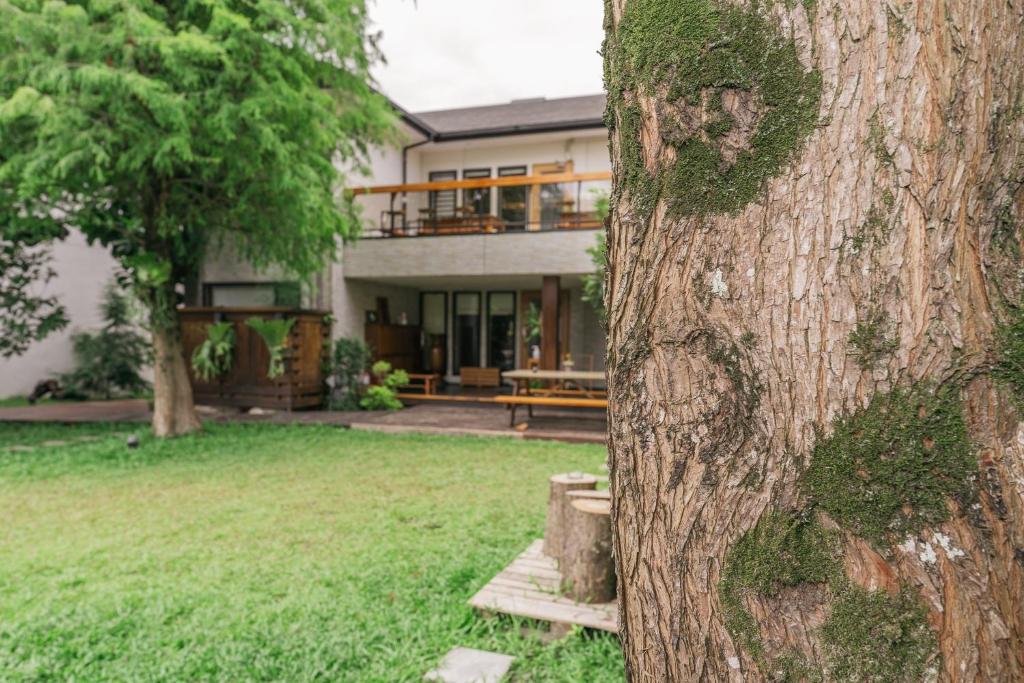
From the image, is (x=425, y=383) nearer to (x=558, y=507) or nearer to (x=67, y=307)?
(x=67, y=307)

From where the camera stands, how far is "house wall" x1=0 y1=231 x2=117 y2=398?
51.6ft

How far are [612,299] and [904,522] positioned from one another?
0.65 metres

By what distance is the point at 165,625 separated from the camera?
3.63 meters

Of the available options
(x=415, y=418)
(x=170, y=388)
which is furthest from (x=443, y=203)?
(x=170, y=388)

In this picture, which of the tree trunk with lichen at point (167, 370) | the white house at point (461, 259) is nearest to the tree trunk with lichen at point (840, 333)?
the white house at point (461, 259)

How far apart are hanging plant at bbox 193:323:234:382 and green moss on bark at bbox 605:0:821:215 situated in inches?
497

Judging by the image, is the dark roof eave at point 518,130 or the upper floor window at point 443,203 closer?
the upper floor window at point 443,203

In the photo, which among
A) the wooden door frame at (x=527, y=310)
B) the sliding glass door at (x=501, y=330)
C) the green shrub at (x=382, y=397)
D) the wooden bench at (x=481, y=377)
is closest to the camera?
the green shrub at (x=382, y=397)

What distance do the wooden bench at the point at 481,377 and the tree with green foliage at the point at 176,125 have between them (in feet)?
22.9

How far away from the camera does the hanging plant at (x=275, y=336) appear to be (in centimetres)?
1249

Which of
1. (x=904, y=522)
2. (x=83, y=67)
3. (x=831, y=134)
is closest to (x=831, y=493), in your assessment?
(x=904, y=522)

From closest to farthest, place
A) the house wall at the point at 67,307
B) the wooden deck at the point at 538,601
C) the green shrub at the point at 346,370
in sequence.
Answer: the wooden deck at the point at 538,601
the green shrub at the point at 346,370
the house wall at the point at 67,307

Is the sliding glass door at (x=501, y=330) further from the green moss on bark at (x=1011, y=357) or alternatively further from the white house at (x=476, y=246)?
the green moss on bark at (x=1011, y=357)

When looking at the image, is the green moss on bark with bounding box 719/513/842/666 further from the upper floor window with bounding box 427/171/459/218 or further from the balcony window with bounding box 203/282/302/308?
the upper floor window with bounding box 427/171/459/218
